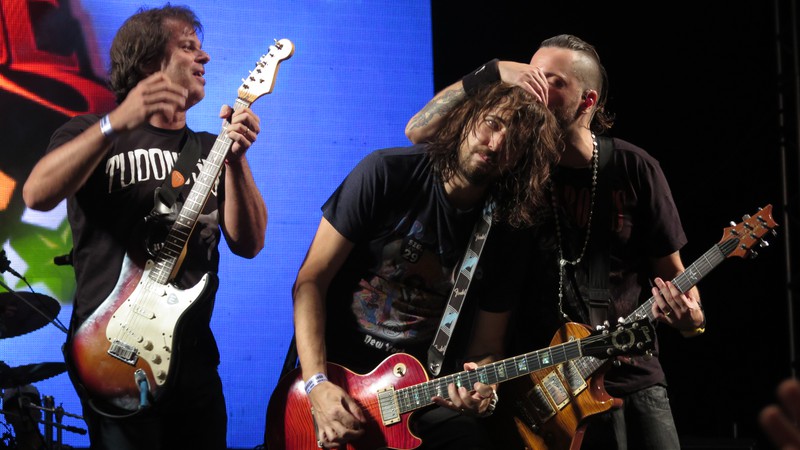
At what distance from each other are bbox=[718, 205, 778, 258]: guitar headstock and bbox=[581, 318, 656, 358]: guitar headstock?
0.63 meters

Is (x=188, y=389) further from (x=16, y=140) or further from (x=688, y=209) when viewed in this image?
(x=688, y=209)

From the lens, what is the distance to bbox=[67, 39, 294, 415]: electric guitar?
281 centimetres

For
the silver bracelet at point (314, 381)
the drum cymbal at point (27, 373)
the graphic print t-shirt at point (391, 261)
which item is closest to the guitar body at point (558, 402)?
the graphic print t-shirt at point (391, 261)

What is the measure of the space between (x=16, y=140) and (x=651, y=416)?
3.05m

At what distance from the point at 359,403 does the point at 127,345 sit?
0.81 meters

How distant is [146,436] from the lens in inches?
111

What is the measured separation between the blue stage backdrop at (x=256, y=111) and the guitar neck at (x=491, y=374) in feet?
3.95

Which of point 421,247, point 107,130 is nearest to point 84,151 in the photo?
point 107,130

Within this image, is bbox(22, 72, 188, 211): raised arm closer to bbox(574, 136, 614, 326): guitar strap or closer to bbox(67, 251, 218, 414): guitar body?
bbox(67, 251, 218, 414): guitar body

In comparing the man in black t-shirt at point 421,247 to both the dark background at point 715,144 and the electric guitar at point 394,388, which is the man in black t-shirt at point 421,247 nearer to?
the electric guitar at point 394,388

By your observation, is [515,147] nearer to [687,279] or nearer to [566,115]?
[566,115]

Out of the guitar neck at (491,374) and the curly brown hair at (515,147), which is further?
the curly brown hair at (515,147)

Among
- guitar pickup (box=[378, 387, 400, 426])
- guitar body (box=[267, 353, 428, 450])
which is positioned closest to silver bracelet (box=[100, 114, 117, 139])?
guitar body (box=[267, 353, 428, 450])

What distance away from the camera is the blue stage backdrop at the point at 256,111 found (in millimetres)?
3900
